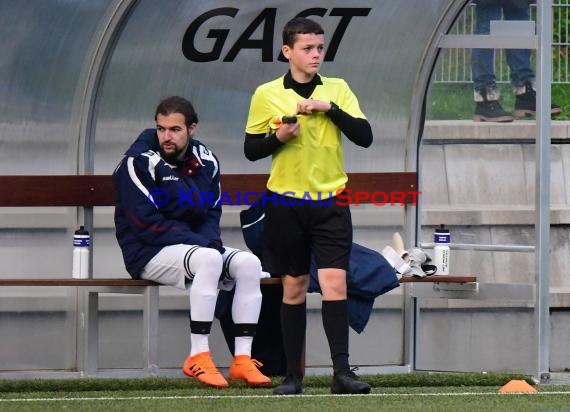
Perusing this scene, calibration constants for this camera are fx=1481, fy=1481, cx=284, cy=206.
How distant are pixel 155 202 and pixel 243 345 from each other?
2.59 feet

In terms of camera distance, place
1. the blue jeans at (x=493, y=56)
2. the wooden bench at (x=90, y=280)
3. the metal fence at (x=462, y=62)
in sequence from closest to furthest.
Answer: the wooden bench at (x=90, y=280), the blue jeans at (x=493, y=56), the metal fence at (x=462, y=62)

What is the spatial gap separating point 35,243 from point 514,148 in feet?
8.94

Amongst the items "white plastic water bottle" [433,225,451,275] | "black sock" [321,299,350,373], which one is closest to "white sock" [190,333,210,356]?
"black sock" [321,299,350,373]

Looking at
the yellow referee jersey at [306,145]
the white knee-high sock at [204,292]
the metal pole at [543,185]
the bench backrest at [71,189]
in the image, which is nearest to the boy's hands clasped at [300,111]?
the yellow referee jersey at [306,145]

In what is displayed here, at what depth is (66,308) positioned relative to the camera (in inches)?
303

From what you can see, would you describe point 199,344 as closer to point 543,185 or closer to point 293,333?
point 293,333

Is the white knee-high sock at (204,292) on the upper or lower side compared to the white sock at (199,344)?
upper

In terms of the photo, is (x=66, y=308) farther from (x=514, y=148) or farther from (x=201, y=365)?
(x=514, y=148)

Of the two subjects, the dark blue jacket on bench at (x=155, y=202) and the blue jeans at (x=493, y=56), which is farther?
the blue jeans at (x=493, y=56)

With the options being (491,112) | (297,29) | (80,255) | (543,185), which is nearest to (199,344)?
(80,255)

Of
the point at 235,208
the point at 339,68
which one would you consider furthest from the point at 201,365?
the point at 339,68

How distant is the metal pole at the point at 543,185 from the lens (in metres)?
7.23

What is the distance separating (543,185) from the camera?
7309 mm

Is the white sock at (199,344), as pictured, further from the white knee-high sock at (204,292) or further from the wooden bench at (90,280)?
the wooden bench at (90,280)
